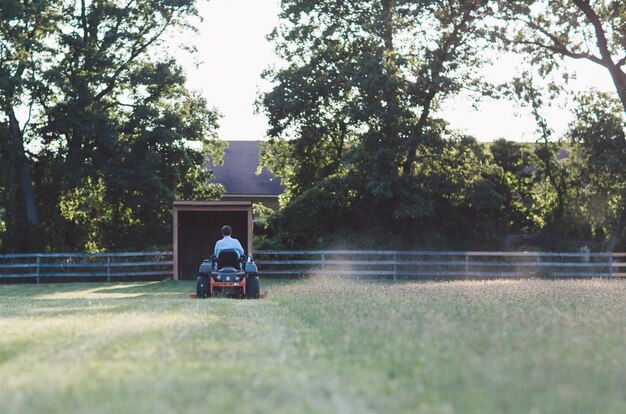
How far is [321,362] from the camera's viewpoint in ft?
24.6

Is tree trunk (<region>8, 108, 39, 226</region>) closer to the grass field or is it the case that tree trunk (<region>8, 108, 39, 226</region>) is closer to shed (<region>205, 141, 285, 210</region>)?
shed (<region>205, 141, 285, 210</region>)

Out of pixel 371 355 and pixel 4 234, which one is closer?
pixel 371 355

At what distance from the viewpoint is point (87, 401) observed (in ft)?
19.0

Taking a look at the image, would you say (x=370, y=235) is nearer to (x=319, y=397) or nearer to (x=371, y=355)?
(x=371, y=355)

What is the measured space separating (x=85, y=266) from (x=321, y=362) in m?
26.2

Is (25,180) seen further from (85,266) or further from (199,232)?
(199,232)

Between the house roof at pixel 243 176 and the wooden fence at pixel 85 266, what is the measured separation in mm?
24107

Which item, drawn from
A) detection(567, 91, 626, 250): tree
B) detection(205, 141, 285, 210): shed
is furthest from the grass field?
detection(205, 141, 285, 210): shed

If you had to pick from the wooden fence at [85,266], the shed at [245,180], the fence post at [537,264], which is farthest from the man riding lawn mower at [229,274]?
the shed at [245,180]

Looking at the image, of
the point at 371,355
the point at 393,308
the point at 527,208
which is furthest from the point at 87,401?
the point at 527,208

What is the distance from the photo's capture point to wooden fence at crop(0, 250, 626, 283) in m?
32.2

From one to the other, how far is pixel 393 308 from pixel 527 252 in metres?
21.4

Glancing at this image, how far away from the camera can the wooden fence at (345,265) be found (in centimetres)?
3216

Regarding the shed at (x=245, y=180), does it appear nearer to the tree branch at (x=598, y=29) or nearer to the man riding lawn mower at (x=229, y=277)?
the tree branch at (x=598, y=29)
